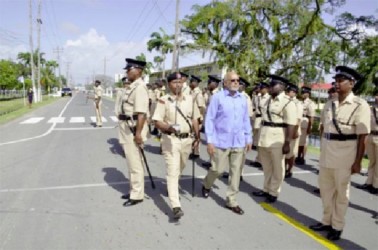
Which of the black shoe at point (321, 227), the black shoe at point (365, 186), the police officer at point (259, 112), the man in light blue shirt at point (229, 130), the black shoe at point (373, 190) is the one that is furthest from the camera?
the police officer at point (259, 112)

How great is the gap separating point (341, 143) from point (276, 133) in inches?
54.4

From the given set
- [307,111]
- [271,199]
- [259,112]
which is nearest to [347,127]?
[271,199]

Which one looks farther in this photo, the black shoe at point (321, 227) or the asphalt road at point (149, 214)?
the black shoe at point (321, 227)

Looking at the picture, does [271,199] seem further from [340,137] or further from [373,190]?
[373,190]

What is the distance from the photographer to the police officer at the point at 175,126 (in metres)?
4.68

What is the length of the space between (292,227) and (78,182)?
3.84m

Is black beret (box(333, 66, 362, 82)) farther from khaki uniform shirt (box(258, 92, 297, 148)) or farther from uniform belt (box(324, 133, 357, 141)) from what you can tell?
khaki uniform shirt (box(258, 92, 297, 148))

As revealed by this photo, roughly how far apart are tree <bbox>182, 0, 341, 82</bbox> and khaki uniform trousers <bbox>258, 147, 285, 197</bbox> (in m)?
14.7

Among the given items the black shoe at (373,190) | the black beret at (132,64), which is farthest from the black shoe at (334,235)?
the black beret at (132,64)

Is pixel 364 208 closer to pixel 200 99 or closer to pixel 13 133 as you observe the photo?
pixel 200 99

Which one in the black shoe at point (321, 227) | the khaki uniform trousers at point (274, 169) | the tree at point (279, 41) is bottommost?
the black shoe at point (321, 227)

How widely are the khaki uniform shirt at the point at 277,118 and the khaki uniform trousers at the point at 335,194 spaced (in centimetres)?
114

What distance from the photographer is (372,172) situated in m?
6.16

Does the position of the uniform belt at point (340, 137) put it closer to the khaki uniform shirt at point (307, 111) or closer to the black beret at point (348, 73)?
the black beret at point (348, 73)
